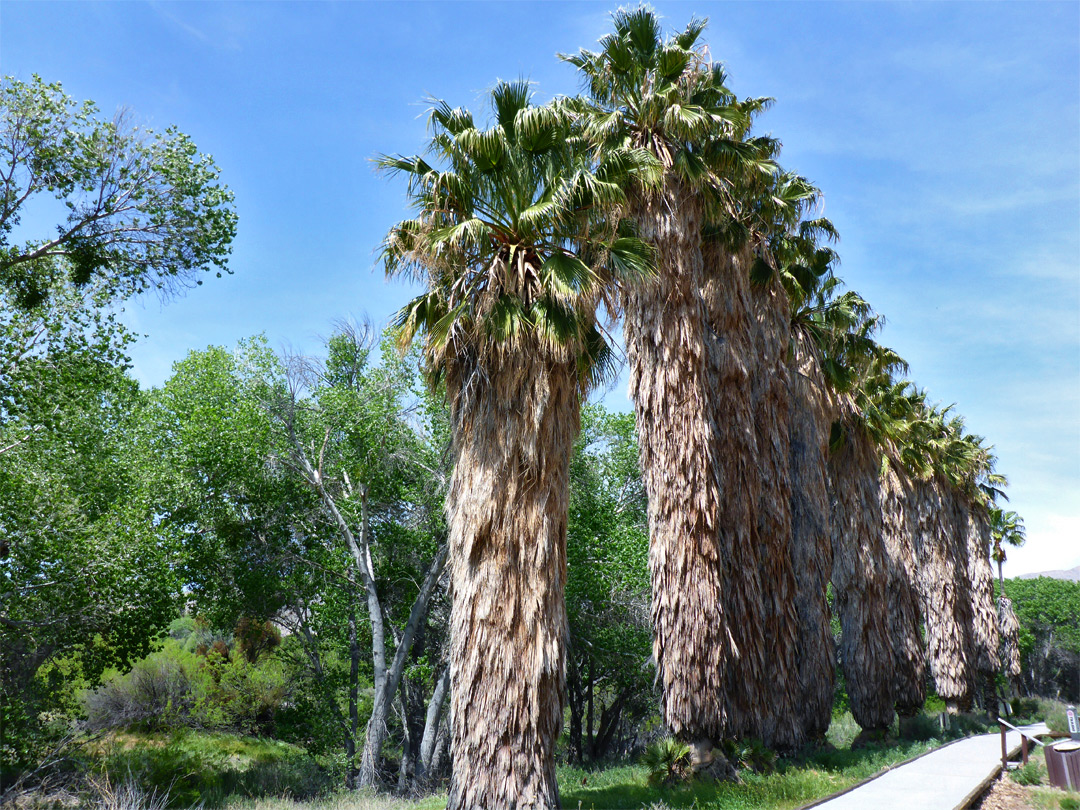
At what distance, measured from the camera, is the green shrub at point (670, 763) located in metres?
12.6

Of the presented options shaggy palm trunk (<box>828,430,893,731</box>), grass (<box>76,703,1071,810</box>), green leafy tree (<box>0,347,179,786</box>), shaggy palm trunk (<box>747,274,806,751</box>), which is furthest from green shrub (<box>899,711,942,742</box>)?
green leafy tree (<box>0,347,179,786</box>)

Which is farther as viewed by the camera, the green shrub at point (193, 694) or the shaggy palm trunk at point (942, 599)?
the shaggy palm trunk at point (942, 599)

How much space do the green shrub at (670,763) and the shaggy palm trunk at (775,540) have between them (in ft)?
7.43

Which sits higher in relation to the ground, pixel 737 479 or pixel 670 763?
pixel 737 479

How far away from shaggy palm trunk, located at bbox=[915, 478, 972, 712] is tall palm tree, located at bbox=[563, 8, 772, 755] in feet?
59.2

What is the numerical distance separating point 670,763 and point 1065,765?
6.73 metres

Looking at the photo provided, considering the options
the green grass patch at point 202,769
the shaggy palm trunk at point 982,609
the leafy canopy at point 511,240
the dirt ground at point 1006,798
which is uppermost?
the leafy canopy at point 511,240

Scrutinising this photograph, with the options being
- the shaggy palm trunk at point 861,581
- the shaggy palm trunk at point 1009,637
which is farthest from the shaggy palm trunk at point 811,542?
the shaggy palm trunk at point 1009,637

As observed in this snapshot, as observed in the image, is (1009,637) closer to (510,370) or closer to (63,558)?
(510,370)

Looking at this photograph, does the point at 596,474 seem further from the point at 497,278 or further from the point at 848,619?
the point at 497,278

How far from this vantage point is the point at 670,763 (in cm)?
1268

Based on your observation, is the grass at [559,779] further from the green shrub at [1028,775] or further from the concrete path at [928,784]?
the green shrub at [1028,775]

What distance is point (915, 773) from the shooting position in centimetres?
1380

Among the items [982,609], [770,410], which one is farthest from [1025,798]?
[982,609]
